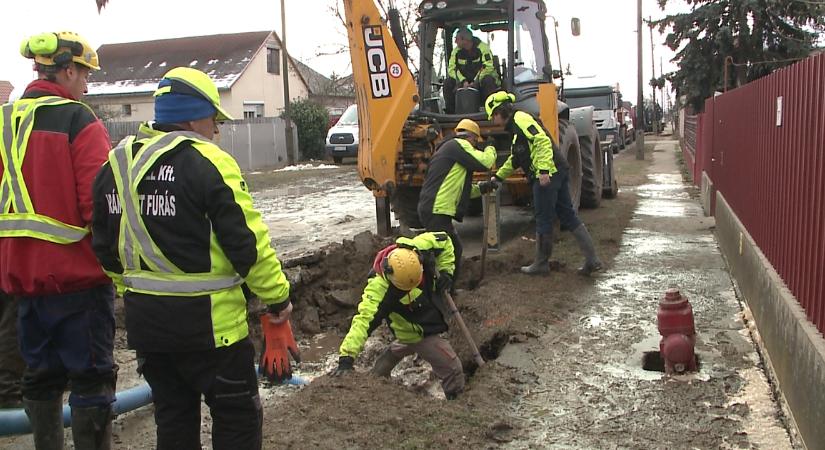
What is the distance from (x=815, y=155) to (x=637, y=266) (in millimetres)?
4171

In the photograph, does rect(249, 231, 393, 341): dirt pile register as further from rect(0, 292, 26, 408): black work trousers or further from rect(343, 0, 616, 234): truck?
rect(0, 292, 26, 408): black work trousers

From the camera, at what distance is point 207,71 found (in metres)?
39.8

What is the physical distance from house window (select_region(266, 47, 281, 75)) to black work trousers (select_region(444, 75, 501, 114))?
3331 cm

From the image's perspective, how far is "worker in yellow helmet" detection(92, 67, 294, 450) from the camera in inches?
113

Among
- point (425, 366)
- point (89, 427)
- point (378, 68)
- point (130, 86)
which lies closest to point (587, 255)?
point (425, 366)

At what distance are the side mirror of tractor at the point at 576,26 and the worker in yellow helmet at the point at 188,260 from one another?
958 centimetres

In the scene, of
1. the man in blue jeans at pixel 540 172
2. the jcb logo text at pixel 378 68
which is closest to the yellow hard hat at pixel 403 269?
the man in blue jeans at pixel 540 172

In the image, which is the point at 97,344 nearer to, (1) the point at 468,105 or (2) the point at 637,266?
(2) the point at 637,266

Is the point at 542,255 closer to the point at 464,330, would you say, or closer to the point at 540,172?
the point at 540,172

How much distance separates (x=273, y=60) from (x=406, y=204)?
34.4 meters

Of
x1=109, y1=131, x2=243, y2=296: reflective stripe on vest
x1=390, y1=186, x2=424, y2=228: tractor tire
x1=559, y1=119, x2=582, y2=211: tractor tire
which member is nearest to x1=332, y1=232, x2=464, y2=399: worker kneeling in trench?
x1=109, y1=131, x2=243, y2=296: reflective stripe on vest

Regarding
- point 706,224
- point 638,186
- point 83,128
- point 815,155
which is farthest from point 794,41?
point 83,128

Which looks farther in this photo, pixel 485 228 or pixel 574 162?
pixel 574 162

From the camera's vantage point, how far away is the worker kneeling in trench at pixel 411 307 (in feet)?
16.8
